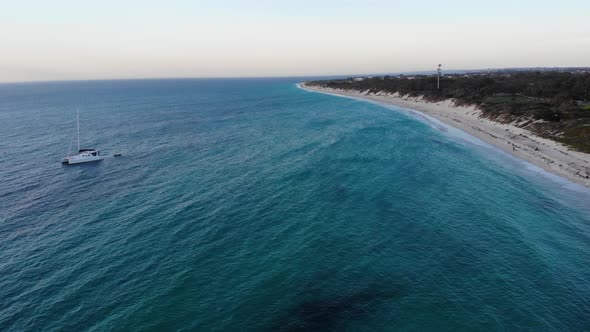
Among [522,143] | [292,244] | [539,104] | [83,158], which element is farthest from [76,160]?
[539,104]

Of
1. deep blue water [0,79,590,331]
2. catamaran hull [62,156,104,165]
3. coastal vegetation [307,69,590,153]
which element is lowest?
deep blue water [0,79,590,331]

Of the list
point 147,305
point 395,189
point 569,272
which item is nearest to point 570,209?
point 569,272

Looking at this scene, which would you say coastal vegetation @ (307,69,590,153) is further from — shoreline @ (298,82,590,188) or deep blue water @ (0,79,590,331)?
deep blue water @ (0,79,590,331)

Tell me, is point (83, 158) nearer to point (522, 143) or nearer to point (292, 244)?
point (292, 244)

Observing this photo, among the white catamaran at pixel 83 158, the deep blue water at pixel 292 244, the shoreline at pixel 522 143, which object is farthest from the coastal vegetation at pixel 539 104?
the white catamaran at pixel 83 158

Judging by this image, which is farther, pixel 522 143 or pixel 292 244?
pixel 522 143

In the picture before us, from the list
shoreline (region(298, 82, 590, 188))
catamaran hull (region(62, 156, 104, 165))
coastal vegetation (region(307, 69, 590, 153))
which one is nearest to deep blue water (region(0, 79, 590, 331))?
catamaran hull (region(62, 156, 104, 165))
